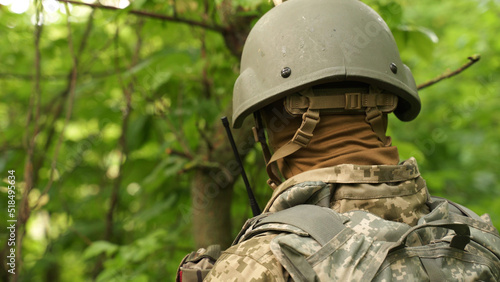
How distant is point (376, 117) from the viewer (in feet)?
5.53

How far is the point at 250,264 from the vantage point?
1345mm

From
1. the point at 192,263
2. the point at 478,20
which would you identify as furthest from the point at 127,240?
the point at 478,20

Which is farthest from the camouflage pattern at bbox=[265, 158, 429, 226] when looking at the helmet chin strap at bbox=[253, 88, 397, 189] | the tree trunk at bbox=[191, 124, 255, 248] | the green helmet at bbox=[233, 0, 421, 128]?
the tree trunk at bbox=[191, 124, 255, 248]

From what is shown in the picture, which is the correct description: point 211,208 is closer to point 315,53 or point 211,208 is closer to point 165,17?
point 165,17

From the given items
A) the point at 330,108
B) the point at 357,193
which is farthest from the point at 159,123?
the point at 357,193

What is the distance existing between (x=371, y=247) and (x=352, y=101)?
56cm

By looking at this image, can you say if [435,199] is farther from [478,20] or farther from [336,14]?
[478,20]

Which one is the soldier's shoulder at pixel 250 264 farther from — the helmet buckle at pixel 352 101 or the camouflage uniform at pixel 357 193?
the helmet buckle at pixel 352 101

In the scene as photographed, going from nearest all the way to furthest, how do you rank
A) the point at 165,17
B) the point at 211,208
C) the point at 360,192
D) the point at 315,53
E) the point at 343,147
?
the point at 360,192 < the point at 343,147 < the point at 315,53 < the point at 165,17 < the point at 211,208

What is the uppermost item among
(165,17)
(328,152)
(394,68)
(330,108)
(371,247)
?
(165,17)

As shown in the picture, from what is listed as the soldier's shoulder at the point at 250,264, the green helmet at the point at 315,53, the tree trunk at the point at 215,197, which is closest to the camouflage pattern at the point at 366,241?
the soldier's shoulder at the point at 250,264

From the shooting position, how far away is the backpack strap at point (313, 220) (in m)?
1.34

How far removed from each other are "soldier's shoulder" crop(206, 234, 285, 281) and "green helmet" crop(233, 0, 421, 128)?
61cm

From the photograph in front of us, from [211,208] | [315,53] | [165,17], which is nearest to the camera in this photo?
[315,53]
